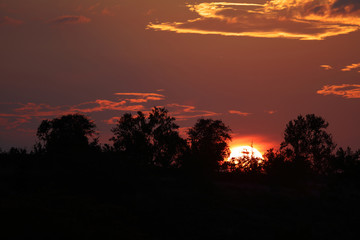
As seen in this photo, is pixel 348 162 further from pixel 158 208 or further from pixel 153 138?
pixel 153 138

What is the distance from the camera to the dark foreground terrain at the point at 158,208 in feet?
77.7

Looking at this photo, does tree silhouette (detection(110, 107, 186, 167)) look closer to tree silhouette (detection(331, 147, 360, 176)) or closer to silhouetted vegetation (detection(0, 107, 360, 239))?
silhouetted vegetation (detection(0, 107, 360, 239))

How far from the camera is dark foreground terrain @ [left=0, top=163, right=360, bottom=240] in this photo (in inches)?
932

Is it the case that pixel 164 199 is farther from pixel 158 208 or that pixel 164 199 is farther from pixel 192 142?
pixel 192 142

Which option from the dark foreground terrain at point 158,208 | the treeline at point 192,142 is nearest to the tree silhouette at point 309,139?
the treeline at point 192,142

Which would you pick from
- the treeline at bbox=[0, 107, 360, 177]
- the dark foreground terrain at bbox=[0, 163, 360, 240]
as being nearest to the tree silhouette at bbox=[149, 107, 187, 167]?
the treeline at bbox=[0, 107, 360, 177]

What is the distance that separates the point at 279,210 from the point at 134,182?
1178cm

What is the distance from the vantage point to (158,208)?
30438 millimetres

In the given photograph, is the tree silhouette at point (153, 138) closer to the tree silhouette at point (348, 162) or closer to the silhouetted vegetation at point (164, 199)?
the silhouetted vegetation at point (164, 199)

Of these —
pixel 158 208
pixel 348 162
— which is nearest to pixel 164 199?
pixel 158 208

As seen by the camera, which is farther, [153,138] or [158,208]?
[153,138]

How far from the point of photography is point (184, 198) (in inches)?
1341

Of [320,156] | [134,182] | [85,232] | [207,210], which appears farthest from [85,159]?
[320,156]

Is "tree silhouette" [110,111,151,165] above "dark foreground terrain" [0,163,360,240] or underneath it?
above
